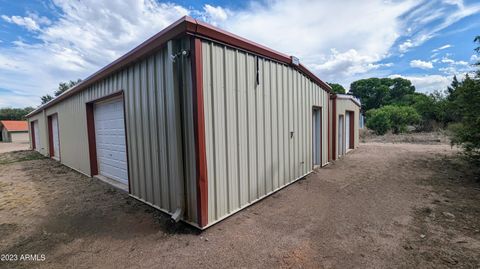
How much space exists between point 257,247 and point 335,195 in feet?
8.39

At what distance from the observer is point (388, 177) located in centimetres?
566

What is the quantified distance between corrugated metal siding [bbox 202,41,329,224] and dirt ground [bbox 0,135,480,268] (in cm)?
39

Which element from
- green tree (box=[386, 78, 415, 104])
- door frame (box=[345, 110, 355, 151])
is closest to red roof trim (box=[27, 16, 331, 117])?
door frame (box=[345, 110, 355, 151])

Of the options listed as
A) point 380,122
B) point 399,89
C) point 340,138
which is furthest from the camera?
point 399,89

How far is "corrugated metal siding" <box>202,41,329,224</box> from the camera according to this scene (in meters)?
3.23

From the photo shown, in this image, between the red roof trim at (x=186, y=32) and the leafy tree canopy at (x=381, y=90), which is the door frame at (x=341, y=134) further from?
the leafy tree canopy at (x=381, y=90)

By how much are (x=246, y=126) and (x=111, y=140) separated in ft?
12.8

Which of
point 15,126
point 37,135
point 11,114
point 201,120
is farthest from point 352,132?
point 11,114

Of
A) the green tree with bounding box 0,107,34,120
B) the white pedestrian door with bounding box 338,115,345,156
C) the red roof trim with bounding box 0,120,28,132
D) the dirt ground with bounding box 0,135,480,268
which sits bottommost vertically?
the dirt ground with bounding box 0,135,480,268

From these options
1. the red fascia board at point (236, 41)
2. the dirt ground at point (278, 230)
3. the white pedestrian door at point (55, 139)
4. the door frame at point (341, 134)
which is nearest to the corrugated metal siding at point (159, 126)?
the red fascia board at point (236, 41)

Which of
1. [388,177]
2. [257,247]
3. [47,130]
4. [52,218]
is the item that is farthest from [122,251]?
[47,130]

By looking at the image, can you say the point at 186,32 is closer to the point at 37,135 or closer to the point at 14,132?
the point at 37,135

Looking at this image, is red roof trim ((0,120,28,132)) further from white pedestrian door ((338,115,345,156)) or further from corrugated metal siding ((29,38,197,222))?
white pedestrian door ((338,115,345,156))

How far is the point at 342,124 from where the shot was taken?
9156mm
